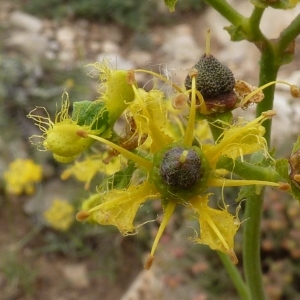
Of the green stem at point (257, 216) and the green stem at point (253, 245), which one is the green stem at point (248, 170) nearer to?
the green stem at point (257, 216)

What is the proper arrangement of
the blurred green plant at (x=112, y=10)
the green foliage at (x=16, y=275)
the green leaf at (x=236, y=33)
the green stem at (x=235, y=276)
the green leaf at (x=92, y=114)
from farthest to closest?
the blurred green plant at (x=112, y=10) → the green foliage at (x=16, y=275) → the green stem at (x=235, y=276) → the green leaf at (x=236, y=33) → the green leaf at (x=92, y=114)

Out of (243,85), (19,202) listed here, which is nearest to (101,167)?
(243,85)

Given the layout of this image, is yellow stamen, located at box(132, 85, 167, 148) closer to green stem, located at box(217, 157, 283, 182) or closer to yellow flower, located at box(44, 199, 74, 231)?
green stem, located at box(217, 157, 283, 182)

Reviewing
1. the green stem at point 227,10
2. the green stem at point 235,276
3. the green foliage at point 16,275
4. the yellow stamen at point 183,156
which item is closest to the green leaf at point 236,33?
the green stem at point 227,10

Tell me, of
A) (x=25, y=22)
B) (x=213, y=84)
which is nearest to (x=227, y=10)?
(x=213, y=84)

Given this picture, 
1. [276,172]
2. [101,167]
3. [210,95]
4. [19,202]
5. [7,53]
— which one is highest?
[210,95]

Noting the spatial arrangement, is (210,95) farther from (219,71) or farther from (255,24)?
(255,24)
